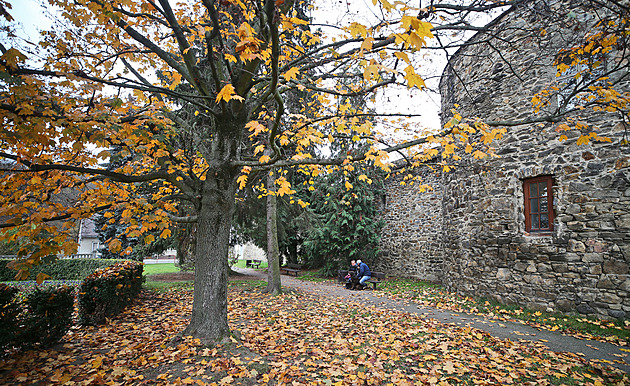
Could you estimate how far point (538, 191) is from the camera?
24.1 feet

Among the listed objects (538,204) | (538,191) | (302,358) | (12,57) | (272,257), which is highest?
(12,57)

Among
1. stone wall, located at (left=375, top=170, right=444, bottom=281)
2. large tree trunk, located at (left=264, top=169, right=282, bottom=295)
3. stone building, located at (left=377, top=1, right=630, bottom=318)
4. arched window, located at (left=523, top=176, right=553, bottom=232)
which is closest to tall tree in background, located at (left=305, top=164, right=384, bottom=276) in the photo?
stone wall, located at (left=375, top=170, right=444, bottom=281)

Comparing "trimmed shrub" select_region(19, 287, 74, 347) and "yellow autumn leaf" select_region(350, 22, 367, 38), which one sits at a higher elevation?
"yellow autumn leaf" select_region(350, 22, 367, 38)

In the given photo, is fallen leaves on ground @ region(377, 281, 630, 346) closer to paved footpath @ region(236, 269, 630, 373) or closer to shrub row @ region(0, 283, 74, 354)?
paved footpath @ region(236, 269, 630, 373)

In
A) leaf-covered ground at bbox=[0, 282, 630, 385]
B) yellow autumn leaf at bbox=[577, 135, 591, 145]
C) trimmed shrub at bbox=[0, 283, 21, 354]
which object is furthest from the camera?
yellow autumn leaf at bbox=[577, 135, 591, 145]

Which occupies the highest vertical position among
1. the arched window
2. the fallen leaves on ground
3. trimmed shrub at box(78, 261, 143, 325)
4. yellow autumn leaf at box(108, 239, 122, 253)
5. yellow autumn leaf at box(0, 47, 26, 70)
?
yellow autumn leaf at box(0, 47, 26, 70)

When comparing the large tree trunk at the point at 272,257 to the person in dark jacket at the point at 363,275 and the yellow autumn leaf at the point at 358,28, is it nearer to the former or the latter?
the person in dark jacket at the point at 363,275

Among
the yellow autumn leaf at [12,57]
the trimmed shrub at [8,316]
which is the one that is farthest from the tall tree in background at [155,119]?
the trimmed shrub at [8,316]

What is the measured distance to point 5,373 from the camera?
12.3ft

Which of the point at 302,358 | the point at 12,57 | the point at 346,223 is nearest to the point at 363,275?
the point at 346,223

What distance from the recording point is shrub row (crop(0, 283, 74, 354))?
4186 millimetres

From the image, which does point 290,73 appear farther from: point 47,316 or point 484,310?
point 484,310

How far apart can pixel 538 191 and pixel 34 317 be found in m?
10.2

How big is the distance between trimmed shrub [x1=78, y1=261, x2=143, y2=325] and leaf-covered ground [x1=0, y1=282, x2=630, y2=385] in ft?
1.06
